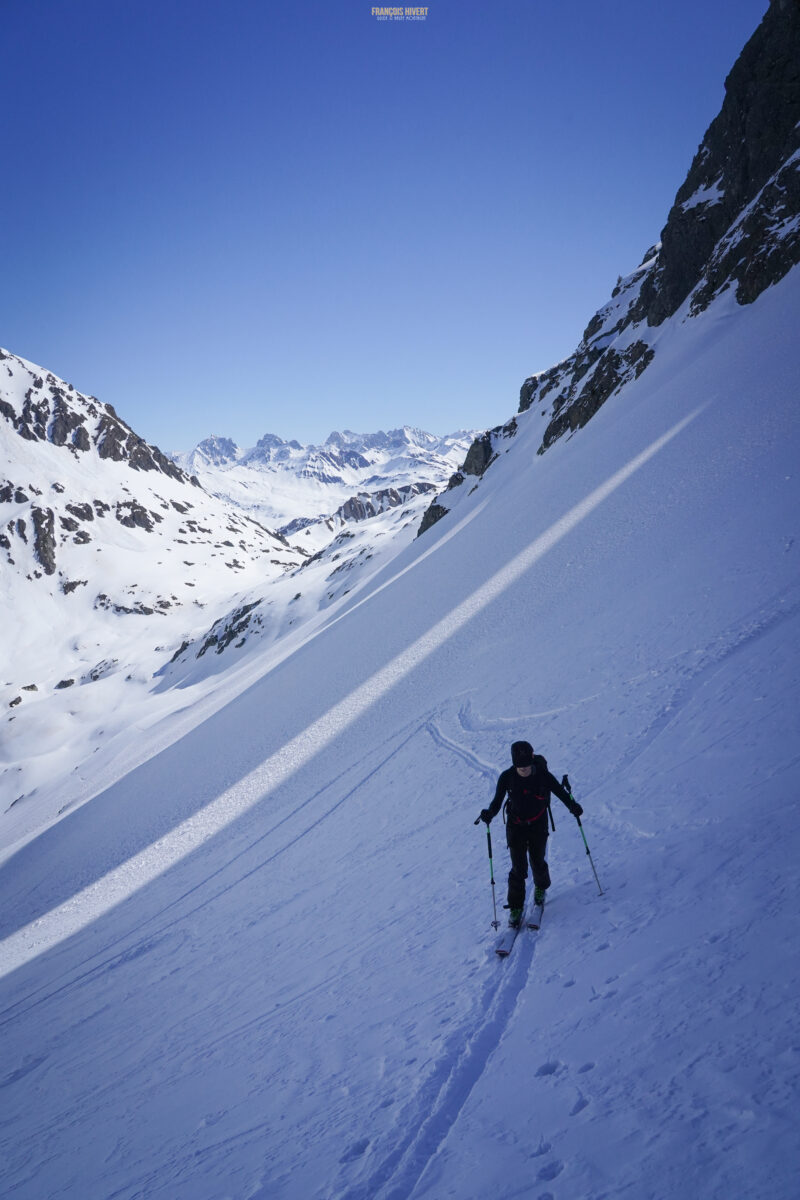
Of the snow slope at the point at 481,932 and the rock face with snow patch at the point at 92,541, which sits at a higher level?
the rock face with snow patch at the point at 92,541

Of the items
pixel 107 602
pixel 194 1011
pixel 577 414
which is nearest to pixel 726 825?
pixel 194 1011

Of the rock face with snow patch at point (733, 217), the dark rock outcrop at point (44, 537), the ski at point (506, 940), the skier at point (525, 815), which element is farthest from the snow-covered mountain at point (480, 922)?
the dark rock outcrop at point (44, 537)

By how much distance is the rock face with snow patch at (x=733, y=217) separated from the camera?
1199 inches

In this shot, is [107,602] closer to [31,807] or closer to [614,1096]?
[31,807]

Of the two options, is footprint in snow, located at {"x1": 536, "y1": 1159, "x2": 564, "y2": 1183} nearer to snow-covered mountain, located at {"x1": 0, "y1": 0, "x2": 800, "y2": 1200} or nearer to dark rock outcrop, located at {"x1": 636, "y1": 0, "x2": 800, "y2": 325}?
snow-covered mountain, located at {"x1": 0, "y1": 0, "x2": 800, "y2": 1200}

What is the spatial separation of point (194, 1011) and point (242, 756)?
1408 centimetres

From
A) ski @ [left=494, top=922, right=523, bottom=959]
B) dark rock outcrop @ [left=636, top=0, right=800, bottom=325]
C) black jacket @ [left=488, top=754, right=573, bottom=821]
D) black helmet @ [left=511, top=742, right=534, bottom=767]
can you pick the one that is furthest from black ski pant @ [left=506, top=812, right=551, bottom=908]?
dark rock outcrop @ [left=636, top=0, right=800, bottom=325]

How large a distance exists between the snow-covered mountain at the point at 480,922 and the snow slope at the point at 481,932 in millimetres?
35

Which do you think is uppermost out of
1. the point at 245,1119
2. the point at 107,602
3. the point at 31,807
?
the point at 107,602

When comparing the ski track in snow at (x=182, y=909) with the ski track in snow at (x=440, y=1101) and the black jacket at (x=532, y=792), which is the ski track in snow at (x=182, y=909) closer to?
the black jacket at (x=532, y=792)

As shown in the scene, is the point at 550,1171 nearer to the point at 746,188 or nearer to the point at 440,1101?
the point at 440,1101

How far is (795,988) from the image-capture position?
360 centimetres

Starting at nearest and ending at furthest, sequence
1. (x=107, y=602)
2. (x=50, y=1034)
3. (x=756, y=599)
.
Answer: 1. (x=50, y=1034)
2. (x=756, y=599)
3. (x=107, y=602)

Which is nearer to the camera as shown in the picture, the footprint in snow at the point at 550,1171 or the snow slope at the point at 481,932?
the footprint in snow at the point at 550,1171
